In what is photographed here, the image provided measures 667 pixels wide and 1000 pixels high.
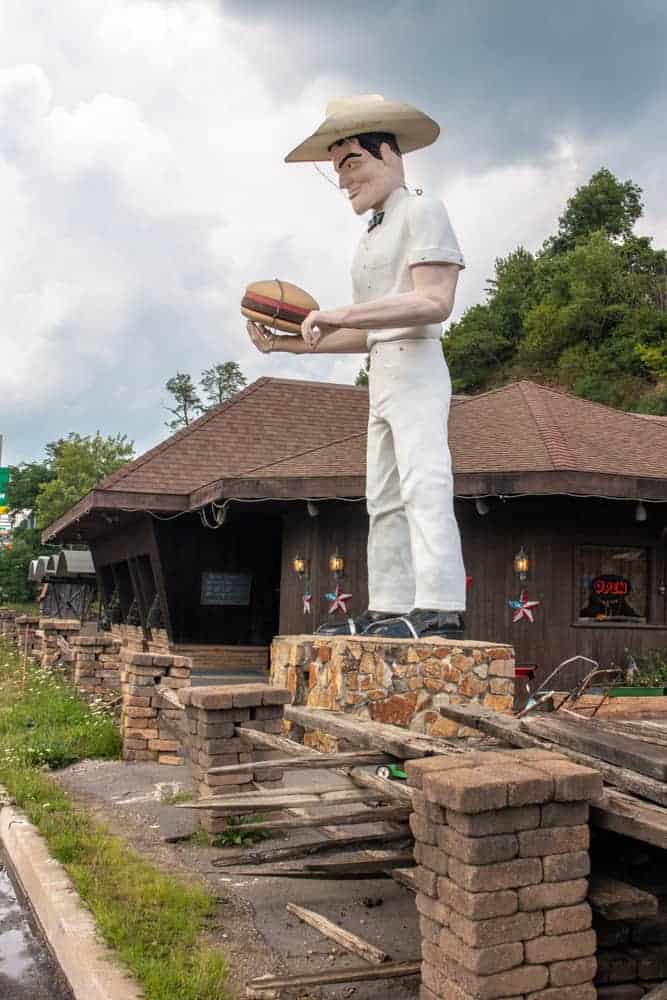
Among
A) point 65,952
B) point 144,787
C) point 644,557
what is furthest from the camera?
point 644,557

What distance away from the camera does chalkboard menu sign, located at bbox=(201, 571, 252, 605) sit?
50.4 ft

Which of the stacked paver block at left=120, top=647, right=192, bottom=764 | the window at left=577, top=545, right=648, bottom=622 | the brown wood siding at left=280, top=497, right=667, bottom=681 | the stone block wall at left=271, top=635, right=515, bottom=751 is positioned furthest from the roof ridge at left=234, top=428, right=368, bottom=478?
the stone block wall at left=271, top=635, right=515, bottom=751

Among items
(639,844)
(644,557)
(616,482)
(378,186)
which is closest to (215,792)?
(639,844)

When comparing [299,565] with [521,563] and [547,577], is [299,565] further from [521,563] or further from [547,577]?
[547,577]

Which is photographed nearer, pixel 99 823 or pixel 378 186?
pixel 99 823

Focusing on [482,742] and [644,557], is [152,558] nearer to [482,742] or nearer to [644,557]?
[644,557]

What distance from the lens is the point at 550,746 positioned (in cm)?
513

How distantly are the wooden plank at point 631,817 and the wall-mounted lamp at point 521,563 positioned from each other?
26.1 feet

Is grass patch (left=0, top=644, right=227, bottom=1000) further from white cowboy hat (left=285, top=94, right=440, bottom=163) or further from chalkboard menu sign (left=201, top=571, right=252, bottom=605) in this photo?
white cowboy hat (left=285, top=94, right=440, bottom=163)

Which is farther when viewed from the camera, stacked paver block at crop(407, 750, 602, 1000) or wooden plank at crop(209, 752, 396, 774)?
wooden plank at crop(209, 752, 396, 774)

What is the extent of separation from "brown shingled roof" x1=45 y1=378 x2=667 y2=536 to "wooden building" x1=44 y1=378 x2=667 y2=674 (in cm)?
3

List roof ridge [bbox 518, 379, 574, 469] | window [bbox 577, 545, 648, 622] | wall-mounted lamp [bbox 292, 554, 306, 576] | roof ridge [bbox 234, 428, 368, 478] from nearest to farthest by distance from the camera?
roof ridge [bbox 518, 379, 574, 469], window [bbox 577, 545, 648, 622], wall-mounted lamp [bbox 292, 554, 306, 576], roof ridge [bbox 234, 428, 368, 478]

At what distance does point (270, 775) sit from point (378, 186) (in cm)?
521

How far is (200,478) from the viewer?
14789 mm
